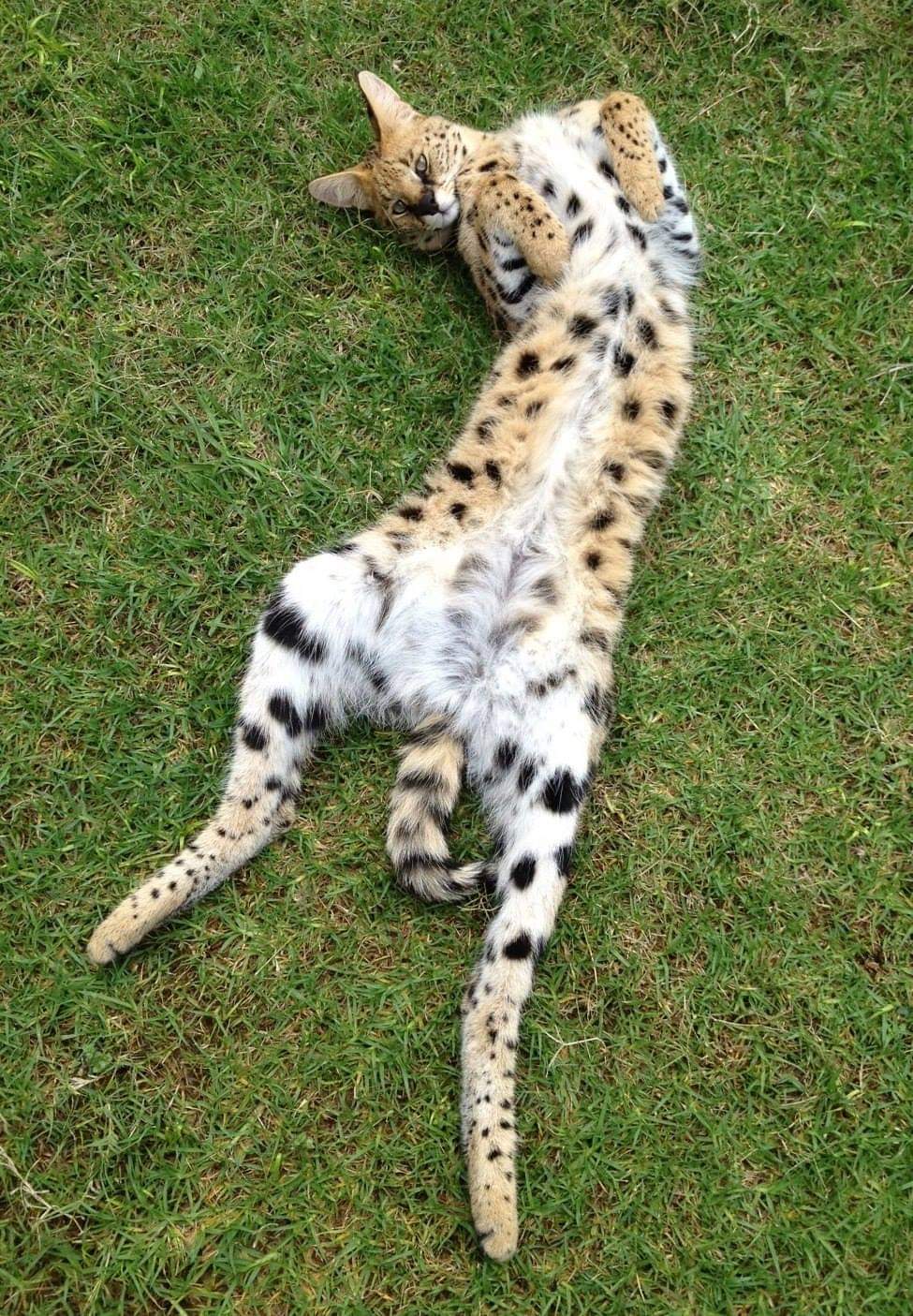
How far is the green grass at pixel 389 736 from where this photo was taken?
10.7 feet

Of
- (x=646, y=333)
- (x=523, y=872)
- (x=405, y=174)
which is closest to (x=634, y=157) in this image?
(x=646, y=333)

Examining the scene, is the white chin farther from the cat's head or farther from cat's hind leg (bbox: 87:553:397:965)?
cat's hind leg (bbox: 87:553:397:965)

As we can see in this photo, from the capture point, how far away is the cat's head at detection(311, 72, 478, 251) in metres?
3.90

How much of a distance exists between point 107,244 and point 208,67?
2.93 feet

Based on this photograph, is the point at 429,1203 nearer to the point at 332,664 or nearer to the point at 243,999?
the point at 243,999

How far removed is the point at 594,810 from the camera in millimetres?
3646

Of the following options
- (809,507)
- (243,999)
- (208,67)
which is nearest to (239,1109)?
(243,999)

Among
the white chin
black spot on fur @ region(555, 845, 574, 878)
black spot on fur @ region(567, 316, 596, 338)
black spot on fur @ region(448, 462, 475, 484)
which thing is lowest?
black spot on fur @ region(555, 845, 574, 878)

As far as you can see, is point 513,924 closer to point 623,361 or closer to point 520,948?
point 520,948

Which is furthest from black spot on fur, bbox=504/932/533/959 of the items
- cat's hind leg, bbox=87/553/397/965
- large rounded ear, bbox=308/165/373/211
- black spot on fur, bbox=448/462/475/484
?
large rounded ear, bbox=308/165/373/211

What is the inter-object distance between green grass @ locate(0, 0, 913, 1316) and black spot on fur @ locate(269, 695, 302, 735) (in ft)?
0.78

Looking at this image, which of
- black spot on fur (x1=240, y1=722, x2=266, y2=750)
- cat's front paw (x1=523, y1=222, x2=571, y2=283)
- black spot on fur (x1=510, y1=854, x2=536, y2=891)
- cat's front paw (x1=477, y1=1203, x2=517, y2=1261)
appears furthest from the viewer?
cat's front paw (x1=523, y1=222, x2=571, y2=283)

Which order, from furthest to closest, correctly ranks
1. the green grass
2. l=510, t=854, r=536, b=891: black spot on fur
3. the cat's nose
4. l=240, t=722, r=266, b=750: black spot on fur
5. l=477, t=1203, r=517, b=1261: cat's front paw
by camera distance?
the cat's nose, l=240, t=722, r=266, b=750: black spot on fur, l=510, t=854, r=536, b=891: black spot on fur, the green grass, l=477, t=1203, r=517, b=1261: cat's front paw

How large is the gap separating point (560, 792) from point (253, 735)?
116 centimetres
